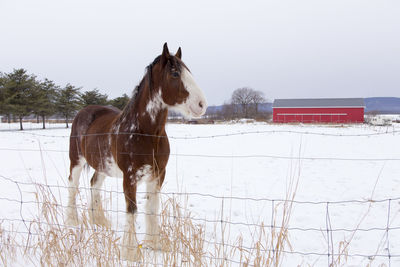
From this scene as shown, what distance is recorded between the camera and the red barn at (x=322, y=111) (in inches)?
1486

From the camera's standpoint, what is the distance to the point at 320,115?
38.8 meters

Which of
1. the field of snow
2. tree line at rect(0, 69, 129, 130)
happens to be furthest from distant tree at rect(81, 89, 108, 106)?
the field of snow

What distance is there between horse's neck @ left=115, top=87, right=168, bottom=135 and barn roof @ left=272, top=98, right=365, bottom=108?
41.3 metres

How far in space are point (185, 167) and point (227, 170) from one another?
128 cm

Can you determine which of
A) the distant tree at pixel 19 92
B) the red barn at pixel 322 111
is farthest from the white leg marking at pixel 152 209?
the red barn at pixel 322 111

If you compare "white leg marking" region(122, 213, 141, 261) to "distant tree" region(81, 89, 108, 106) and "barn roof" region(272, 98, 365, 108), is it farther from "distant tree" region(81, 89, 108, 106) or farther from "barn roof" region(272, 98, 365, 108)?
"barn roof" region(272, 98, 365, 108)

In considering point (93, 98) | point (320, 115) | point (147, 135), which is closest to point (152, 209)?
point (147, 135)

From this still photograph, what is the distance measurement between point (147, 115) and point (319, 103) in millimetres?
43306

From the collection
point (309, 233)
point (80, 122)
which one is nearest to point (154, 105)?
point (80, 122)

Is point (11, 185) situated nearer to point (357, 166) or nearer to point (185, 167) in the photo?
point (185, 167)

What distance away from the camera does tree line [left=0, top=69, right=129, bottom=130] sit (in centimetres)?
1864

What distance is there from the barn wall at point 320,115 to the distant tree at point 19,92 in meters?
34.5

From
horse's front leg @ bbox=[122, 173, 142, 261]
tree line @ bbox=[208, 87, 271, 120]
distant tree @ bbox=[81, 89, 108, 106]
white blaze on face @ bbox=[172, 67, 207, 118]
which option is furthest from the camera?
tree line @ bbox=[208, 87, 271, 120]

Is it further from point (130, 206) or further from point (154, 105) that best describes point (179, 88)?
point (130, 206)
